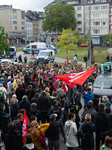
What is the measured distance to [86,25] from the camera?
253 ft

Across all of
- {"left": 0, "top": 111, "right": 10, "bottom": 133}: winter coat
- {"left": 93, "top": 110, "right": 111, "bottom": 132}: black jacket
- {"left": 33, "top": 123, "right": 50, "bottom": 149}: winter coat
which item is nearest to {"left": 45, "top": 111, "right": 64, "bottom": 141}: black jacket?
{"left": 33, "top": 123, "right": 50, "bottom": 149}: winter coat

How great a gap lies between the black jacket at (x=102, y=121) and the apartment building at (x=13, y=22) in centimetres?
8313

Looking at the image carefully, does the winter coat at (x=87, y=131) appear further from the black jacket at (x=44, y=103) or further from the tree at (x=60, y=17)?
the tree at (x=60, y=17)

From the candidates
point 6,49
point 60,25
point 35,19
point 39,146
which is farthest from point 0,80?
point 35,19

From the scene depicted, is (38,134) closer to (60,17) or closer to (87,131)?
(87,131)

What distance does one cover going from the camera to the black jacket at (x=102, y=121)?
6.84 metres

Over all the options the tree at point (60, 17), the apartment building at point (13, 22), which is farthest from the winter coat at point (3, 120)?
the apartment building at point (13, 22)

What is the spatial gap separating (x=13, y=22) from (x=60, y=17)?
29.6 metres

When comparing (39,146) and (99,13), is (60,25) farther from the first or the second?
(39,146)

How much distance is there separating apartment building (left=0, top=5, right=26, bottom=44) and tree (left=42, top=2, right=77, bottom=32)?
767 inches

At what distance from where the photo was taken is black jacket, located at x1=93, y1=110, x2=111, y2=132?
684 cm

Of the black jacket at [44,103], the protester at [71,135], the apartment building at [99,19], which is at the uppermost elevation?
the apartment building at [99,19]

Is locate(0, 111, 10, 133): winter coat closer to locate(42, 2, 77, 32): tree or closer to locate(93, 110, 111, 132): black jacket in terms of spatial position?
locate(93, 110, 111, 132): black jacket

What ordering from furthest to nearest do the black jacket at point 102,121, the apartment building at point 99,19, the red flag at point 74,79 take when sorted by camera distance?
the apartment building at point 99,19
the red flag at point 74,79
the black jacket at point 102,121
